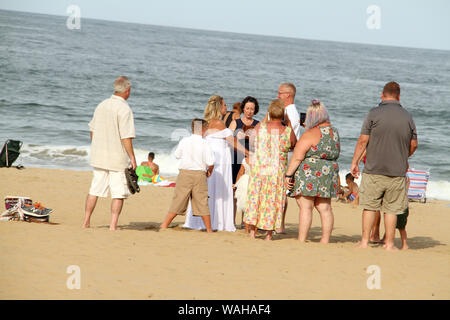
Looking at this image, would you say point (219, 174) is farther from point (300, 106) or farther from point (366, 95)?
point (366, 95)

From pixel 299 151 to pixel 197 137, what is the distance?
1311mm

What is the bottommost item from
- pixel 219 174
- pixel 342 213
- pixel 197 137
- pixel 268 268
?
pixel 342 213

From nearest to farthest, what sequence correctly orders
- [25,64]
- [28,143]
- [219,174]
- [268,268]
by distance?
[268,268] < [219,174] < [28,143] < [25,64]

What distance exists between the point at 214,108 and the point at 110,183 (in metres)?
1.59

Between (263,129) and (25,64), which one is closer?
(263,129)

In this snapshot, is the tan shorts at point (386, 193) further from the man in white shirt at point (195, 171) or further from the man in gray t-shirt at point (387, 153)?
the man in white shirt at point (195, 171)

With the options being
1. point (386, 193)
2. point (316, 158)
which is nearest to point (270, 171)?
point (316, 158)

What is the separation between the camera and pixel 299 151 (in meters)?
6.79

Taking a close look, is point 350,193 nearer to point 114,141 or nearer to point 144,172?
point 144,172

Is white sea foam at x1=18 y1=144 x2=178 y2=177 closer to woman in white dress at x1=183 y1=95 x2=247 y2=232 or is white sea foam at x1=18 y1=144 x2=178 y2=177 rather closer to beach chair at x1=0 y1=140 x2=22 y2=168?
beach chair at x1=0 y1=140 x2=22 y2=168

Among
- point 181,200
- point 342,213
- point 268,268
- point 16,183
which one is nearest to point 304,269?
point 268,268

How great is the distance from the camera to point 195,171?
736cm

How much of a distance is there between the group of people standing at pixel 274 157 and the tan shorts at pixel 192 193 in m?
0.01

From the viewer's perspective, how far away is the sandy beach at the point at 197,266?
486 cm
